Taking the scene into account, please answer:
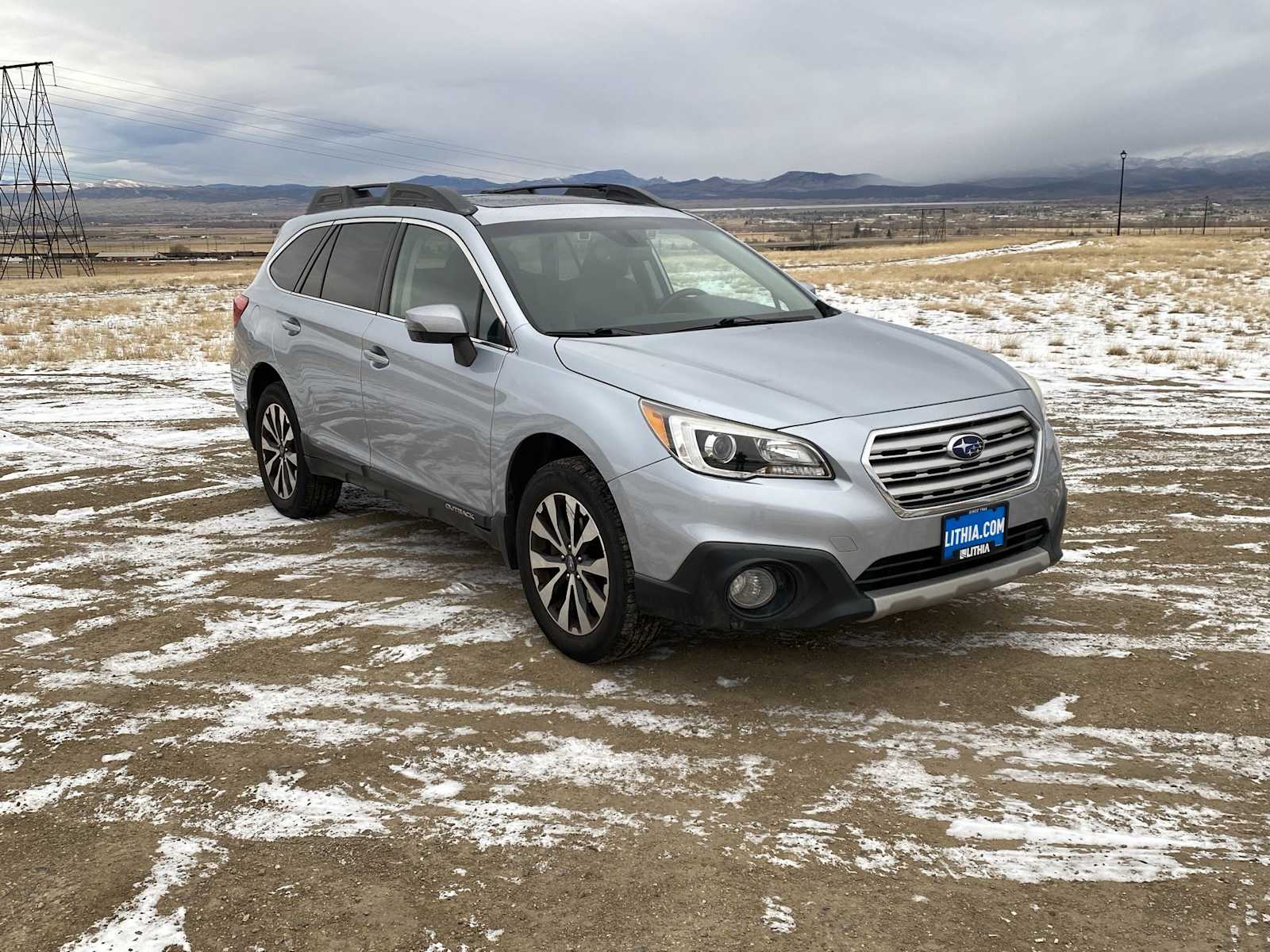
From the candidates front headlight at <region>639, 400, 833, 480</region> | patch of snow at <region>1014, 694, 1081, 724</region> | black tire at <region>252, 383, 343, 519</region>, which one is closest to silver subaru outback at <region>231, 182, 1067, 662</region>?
front headlight at <region>639, 400, 833, 480</region>

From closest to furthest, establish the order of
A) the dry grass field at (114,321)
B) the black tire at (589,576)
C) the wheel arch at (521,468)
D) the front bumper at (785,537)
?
the front bumper at (785,537) → the black tire at (589,576) → the wheel arch at (521,468) → the dry grass field at (114,321)

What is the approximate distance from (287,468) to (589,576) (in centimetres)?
316

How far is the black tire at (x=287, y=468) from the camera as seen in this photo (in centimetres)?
690

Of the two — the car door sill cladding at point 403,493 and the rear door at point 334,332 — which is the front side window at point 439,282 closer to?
the rear door at point 334,332

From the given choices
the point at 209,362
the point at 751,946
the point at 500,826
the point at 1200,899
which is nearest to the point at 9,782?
the point at 500,826

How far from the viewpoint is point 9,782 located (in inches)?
151

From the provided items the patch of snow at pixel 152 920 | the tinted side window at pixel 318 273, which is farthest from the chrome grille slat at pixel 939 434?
the tinted side window at pixel 318 273

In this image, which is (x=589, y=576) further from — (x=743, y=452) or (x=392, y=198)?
(x=392, y=198)

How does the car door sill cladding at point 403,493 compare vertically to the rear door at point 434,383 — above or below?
below

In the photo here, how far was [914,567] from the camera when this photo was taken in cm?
429

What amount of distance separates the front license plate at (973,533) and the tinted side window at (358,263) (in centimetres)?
316

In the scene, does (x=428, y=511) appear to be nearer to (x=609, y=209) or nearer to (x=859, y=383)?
(x=609, y=209)

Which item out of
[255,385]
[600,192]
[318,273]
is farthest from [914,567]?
[255,385]

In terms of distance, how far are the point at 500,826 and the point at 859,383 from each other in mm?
2098
